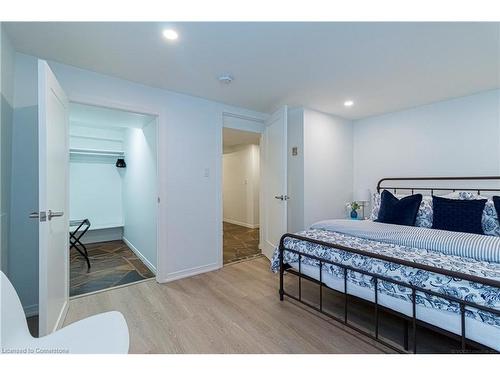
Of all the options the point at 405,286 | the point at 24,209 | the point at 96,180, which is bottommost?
the point at 405,286

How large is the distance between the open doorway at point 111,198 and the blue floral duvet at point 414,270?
2071 mm

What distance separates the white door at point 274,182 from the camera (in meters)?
3.04

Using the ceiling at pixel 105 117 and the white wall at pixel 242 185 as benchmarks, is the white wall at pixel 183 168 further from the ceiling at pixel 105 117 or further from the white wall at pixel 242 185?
the white wall at pixel 242 185

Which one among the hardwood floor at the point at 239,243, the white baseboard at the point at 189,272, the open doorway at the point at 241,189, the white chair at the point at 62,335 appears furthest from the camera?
the open doorway at the point at 241,189

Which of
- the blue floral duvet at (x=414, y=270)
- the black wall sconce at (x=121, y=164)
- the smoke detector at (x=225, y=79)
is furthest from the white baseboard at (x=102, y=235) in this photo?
the blue floral duvet at (x=414, y=270)

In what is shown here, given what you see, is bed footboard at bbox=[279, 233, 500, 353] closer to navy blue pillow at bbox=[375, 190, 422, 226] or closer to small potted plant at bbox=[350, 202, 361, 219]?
navy blue pillow at bbox=[375, 190, 422, 226]

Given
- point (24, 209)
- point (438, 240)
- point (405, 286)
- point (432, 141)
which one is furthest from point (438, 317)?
point (24, 209)

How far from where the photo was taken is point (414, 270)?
1.49 m

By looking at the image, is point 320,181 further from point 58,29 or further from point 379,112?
point 58,29

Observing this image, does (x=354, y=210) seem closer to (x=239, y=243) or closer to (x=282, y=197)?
(x=282, y=197)

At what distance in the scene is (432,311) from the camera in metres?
1.40

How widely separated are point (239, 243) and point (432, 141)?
11.5 feet

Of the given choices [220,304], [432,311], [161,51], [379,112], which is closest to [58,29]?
[161,51]
